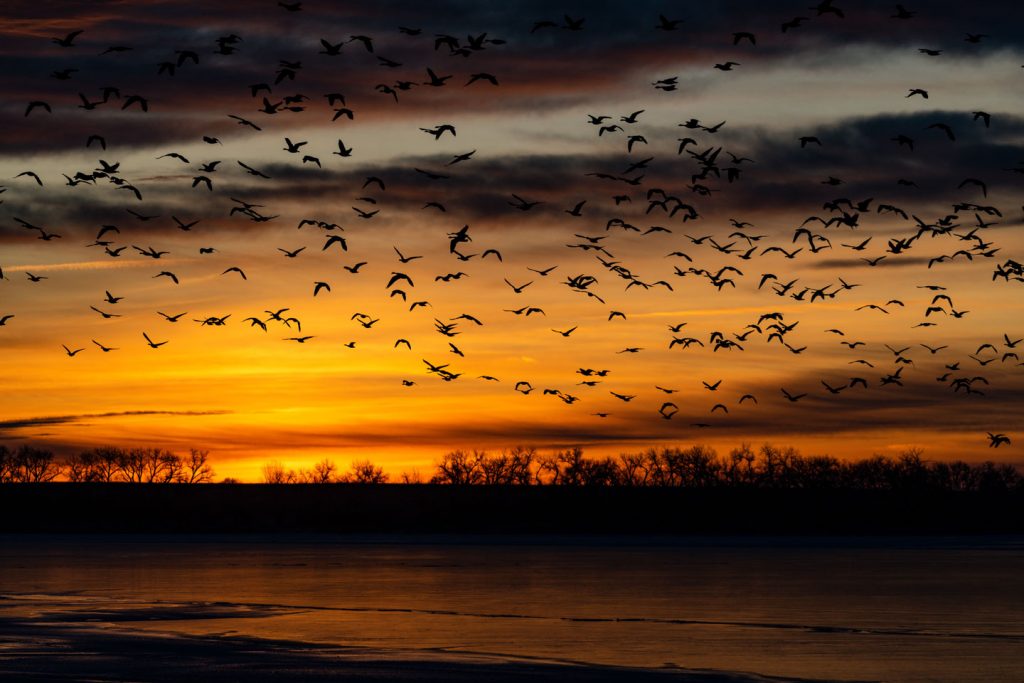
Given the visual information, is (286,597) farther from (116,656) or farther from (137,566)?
(137,566)

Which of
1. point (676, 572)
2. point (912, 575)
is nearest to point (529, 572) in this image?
point (676, 572)

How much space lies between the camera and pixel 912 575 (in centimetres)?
6731

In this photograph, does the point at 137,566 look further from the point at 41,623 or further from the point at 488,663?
the point at 488,663

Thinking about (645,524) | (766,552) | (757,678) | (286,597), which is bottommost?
(757,678)

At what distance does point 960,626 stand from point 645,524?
155943mm

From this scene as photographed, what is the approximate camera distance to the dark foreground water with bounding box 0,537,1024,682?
3203cm

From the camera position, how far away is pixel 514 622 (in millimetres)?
42094

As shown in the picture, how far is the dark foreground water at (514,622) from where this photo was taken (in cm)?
3203

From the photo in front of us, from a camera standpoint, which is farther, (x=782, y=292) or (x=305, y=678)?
(x=782, y=292)

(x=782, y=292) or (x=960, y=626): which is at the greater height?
(x=782, y=292)

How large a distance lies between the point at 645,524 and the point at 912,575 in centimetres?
12881

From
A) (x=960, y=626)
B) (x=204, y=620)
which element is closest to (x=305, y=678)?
(x=204, y=620)

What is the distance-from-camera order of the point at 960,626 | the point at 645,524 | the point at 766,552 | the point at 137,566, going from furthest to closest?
the point at 645,524
the point at 766,552
the point at 137,566
the point at 960,626

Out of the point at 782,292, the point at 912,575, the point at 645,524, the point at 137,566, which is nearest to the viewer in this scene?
the point at 782,292
